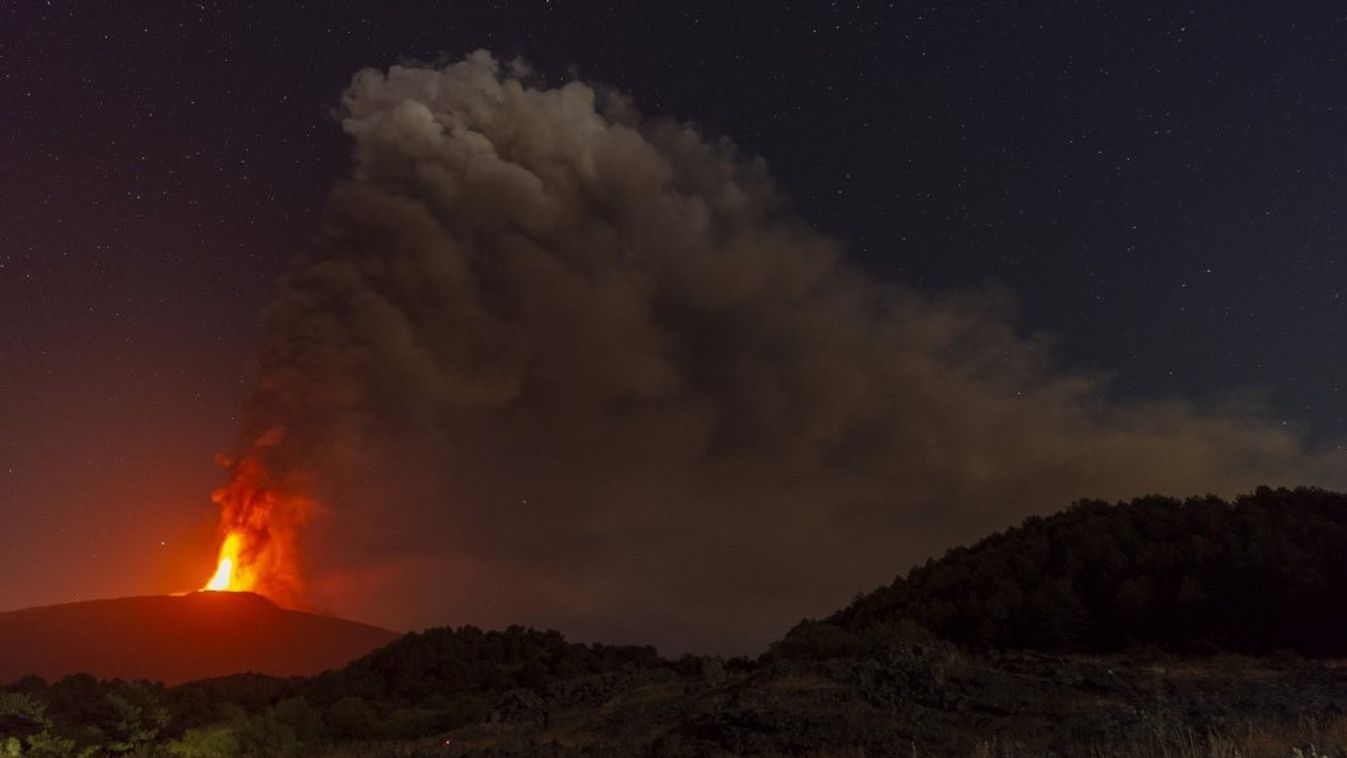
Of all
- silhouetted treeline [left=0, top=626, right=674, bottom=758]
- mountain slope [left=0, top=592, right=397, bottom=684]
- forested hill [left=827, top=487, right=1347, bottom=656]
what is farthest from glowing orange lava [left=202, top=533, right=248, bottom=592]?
forested hill [left=827, top=487, right=1347, bottom=656]

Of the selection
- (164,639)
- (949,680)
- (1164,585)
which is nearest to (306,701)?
(949,680)

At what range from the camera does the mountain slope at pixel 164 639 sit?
294 feet

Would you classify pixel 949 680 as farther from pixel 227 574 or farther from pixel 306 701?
pixel 227 574

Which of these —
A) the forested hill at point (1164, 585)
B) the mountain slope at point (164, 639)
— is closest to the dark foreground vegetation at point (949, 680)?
the forested hill at point (1164, 585)

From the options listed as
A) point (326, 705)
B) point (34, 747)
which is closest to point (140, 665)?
point (326, 705)

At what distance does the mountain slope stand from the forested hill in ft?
228

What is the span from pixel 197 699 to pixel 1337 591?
60.0m

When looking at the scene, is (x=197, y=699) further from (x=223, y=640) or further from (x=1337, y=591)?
(x=1337, y=591)

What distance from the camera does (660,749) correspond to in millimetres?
17922

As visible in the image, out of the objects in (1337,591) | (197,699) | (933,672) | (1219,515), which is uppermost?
(1219,515)

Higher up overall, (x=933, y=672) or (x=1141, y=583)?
(x=1141, y=583)

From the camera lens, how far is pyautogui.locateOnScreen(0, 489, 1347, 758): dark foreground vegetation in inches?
691

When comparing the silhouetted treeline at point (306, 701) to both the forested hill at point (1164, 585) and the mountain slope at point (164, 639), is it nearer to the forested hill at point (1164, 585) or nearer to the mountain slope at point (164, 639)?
the forested hill at point (1164, 585)

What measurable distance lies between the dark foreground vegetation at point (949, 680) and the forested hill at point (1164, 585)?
11 centimetres
